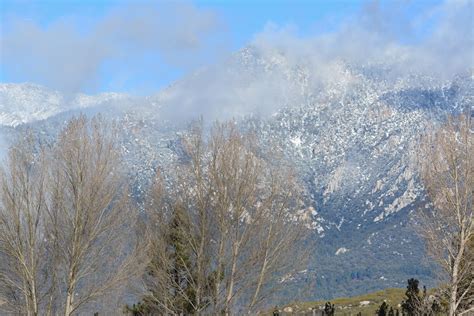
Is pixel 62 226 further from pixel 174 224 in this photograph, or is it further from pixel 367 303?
pixel 367 303

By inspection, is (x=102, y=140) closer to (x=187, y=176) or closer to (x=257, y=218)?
(x=187, y=176)

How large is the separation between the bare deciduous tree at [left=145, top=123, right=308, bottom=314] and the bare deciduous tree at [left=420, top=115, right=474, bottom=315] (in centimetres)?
734

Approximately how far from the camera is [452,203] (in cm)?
3294

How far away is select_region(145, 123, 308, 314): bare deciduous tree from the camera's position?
29797 millimetres

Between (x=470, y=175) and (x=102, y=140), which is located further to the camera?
(x=470, y=175)

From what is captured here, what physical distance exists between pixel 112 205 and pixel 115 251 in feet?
6.39

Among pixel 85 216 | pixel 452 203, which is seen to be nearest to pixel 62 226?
pixel 85 216

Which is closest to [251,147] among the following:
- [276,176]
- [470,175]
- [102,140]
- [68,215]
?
[276,176]

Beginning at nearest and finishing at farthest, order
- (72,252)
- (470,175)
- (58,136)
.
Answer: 1. (72,252)
2. (58,136)
3. (470,175)

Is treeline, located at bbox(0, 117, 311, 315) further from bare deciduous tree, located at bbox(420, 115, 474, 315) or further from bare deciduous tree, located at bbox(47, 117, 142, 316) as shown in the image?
bare deciduous tree, located at bbox(420, 115, 474, 315)

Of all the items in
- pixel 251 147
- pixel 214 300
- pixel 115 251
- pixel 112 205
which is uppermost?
pixel 251 147

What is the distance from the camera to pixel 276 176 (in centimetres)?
3073

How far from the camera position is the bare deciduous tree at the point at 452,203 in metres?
32.5

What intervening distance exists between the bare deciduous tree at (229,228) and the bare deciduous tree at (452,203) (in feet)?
24.1
